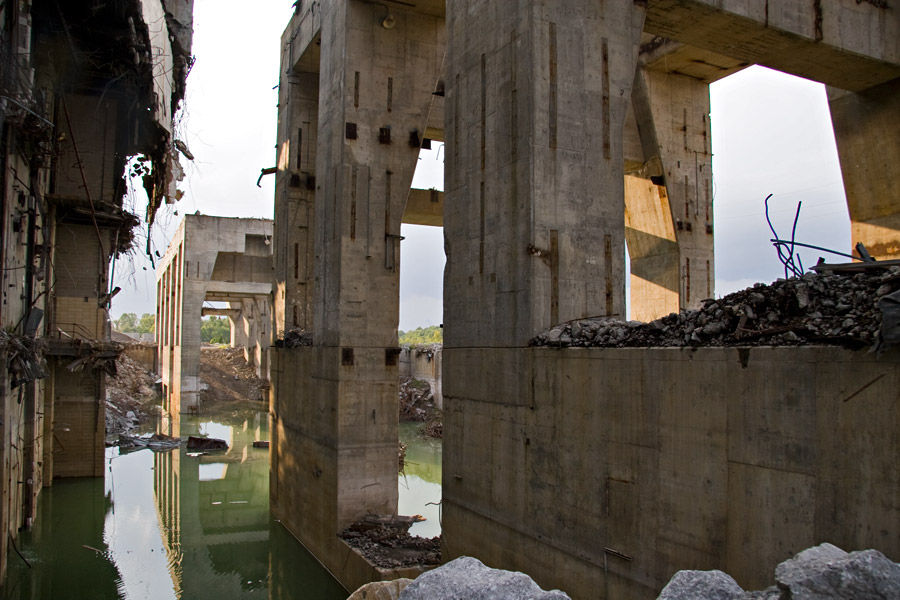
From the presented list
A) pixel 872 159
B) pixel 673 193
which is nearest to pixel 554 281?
pixel 872 159

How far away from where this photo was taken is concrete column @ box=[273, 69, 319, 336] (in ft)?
53.4

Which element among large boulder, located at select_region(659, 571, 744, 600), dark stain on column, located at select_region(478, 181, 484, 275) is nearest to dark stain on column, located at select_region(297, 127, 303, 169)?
dark stain on column, located at select_region(478, 181, 484, 275)

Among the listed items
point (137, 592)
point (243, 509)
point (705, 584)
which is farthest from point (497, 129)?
point (243, 509)

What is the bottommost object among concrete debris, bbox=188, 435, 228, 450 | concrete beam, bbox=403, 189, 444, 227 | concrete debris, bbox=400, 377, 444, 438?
concrete debris, bbox=188, 435, 228, 450

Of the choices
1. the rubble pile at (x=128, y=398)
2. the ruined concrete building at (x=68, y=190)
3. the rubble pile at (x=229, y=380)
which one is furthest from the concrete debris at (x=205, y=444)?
the rubble pile at (x=229, y=380)

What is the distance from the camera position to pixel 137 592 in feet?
36.7

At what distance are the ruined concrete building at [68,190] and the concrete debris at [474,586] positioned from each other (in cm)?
789

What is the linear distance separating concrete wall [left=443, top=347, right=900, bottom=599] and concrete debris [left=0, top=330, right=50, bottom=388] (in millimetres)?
6674

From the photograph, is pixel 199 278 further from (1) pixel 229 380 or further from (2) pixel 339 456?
(2) pixel 339 456

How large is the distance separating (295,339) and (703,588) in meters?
12.9

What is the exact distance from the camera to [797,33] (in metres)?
9.10

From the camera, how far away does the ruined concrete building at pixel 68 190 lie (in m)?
10.4

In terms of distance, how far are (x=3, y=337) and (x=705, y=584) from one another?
9.58 meters

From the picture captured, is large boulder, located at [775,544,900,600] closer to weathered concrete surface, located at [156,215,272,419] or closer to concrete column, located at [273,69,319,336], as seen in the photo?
concrete column, located at [273,69,319,336]
